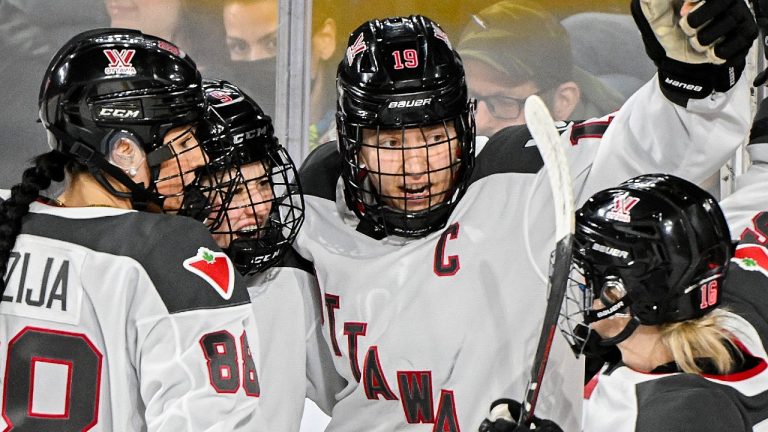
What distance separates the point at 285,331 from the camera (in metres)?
2.42

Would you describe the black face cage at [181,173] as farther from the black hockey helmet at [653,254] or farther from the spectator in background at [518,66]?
the spectator in background at [518,66]

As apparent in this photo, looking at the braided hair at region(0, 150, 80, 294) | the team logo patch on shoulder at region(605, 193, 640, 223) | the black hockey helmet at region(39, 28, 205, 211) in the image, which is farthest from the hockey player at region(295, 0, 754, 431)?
the braided hair at region(0, 150, 80, 294)

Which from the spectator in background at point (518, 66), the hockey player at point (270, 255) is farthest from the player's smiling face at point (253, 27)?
the hockey player at point (270, 255)

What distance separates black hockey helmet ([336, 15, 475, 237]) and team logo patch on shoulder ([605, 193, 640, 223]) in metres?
0.38

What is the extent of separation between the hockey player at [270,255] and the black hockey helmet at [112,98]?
1.11 feet

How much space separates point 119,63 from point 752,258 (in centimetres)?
119

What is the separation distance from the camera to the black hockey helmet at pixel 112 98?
74.7 inches

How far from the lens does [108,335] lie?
1758 mm

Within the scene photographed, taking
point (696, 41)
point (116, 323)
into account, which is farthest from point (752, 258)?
point (116, 323)

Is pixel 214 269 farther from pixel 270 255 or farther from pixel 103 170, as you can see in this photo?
pixel 270 255

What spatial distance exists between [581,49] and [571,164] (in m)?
1.57

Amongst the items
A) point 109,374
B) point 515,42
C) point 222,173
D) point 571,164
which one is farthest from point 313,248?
point 515,42

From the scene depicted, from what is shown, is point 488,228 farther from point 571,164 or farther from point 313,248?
point 313,248

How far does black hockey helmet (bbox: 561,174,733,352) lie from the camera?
1.87 metres
